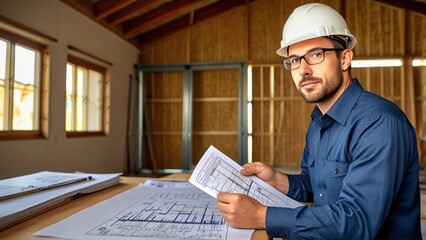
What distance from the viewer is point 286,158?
7.21 m

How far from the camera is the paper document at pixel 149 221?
81 cm

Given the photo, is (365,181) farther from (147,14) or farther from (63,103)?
(147,14)

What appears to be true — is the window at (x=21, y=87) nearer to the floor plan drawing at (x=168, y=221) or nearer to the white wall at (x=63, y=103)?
the white wall at (x=63, y=103)

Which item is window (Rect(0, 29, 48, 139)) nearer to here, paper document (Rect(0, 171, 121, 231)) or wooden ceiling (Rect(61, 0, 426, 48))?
wooden ceiling (Rect(61, 0, 426, 48))

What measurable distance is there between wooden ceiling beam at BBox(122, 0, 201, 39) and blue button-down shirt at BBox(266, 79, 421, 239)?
5.69 m

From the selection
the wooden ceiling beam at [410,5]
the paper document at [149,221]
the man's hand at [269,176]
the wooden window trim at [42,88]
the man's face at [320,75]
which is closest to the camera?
the paper document at [149,221]

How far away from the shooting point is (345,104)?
3.69ft

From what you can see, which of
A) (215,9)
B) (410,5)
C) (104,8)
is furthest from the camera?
(215,9)

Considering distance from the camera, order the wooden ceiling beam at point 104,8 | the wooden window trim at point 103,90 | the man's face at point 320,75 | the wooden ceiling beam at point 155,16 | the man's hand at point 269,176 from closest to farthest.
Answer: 1. the man's face at point 320,75
2. the man's hand at point 269,176
3. the wooden window trim at point 103,90
4. the wooden ceiling beam at point 104,8
5. the wooden ceiling beam at point 155,16

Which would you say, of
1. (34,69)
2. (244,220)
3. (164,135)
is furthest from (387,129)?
(164,135)

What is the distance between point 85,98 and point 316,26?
5.40m

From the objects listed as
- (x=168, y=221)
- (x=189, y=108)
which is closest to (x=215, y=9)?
(x=189, y=108)

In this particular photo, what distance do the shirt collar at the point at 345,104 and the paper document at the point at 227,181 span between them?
0.35 m

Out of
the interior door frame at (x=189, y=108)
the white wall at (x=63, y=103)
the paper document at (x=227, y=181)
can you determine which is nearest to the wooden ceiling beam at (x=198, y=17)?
the interior door frame at (x=189, y=108)
